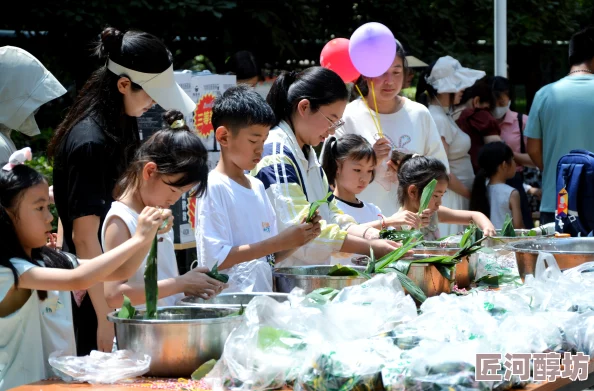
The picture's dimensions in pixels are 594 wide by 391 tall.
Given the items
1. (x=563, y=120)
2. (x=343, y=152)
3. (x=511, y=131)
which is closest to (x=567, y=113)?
(x=563, y=120)

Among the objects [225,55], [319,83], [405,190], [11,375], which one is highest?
[225,55]

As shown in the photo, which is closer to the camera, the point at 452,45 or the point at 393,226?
the point at 393,226

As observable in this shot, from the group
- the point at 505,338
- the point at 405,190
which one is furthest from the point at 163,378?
the point at 405,190

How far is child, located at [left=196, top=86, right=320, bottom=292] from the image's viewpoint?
9.20 feet

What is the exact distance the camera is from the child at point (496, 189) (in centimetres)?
580

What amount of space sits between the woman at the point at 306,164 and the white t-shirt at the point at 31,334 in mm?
903

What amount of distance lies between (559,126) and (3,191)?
3.82 meters

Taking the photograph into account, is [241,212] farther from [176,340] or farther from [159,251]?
[176,340]

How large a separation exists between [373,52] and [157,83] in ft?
5.39

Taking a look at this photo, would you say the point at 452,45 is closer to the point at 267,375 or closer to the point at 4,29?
the point at 4,29

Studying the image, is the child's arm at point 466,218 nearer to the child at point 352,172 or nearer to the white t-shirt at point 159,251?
the child at point 352,172

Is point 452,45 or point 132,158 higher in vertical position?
point 452,45

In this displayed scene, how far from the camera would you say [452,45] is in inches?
448

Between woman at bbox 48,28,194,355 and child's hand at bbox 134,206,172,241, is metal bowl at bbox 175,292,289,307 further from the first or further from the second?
woman at bbox 48,28,194,355
